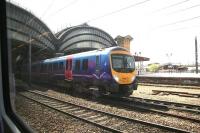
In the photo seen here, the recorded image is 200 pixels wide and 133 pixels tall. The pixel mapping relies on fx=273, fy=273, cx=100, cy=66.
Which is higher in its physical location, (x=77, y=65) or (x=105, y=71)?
(x=77, y=65)

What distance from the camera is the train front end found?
51.2ft

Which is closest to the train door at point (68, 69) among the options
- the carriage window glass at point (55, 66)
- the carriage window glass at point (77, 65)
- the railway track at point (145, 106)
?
the carriage window glass at point (77, 65)

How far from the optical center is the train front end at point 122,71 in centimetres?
1559

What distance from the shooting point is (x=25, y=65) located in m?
30.7

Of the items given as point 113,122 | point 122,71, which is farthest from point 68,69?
point 113,122

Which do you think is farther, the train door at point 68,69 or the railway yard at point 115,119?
the train door at point 68,69

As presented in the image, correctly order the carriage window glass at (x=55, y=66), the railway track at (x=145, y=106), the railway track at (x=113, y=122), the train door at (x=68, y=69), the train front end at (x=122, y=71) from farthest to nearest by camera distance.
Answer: the carriage window glass at (x=55, y=66), the train door at (x=68, y=69), the train front end at (x=122, y=71), the railway track at (x=145, y=106), the railway track at (x=113, y=122)

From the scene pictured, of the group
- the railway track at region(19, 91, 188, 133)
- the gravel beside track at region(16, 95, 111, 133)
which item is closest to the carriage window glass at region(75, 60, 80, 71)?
the railway track at region(19, 91, 188, 133)

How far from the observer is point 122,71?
16.2 metres

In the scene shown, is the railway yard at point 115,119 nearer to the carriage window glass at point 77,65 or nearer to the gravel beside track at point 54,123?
the gravel beside track at point 54,123

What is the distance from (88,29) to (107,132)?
4183 cm

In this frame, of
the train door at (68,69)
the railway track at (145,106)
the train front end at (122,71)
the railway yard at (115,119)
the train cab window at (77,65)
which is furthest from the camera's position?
the train door at (68,69)

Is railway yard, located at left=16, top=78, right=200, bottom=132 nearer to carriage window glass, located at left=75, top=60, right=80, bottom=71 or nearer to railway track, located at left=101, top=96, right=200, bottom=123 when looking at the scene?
railway track, located at left=101, top=96, right=200, bottom=123

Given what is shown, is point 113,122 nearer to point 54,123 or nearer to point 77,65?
point 54,123
